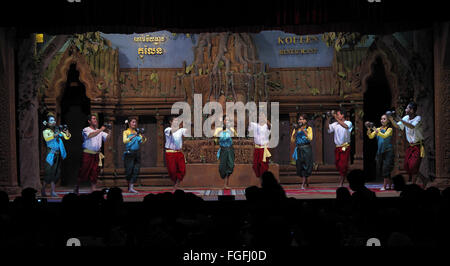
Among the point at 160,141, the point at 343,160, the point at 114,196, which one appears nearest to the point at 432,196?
the point at 114,196

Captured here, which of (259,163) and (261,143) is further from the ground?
(261,143)

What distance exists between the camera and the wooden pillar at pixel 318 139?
12.8 m

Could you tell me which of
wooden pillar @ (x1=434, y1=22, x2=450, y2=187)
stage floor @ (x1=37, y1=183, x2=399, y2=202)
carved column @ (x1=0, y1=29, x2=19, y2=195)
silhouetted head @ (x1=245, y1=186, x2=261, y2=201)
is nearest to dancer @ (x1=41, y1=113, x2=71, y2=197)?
stage floor @ (x1=37, y1=183, x2=399, y2=202)

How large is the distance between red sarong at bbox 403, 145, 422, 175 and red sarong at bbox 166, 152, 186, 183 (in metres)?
4.65

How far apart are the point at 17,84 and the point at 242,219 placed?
745 centimetres

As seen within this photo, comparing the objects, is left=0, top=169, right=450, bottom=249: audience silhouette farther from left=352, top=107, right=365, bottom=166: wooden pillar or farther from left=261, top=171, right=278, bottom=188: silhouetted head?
left=352, top=107, right=365, bottom=166: wooden pillar

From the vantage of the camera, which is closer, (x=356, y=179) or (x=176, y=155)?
(x=356, y=179)

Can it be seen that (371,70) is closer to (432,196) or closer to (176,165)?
(176,165)

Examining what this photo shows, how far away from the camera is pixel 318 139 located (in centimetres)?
1278

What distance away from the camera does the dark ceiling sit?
8.36m

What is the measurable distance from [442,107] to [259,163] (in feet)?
12.7

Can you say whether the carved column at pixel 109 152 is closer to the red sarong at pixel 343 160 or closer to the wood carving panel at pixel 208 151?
the wood carving panel at pixel 208 151

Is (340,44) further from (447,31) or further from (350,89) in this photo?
(447,31)
